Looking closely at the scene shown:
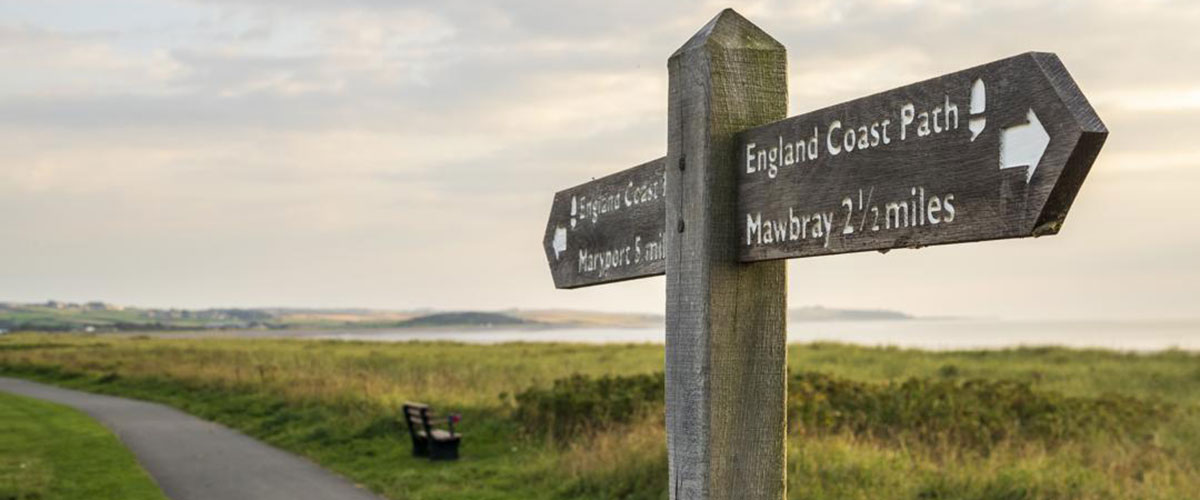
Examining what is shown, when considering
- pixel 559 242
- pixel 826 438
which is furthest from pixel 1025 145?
pixel 826 438

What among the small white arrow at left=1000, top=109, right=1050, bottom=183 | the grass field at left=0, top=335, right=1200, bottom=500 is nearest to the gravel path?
the grass field at left=0, top=335, right=1200, bottom=500

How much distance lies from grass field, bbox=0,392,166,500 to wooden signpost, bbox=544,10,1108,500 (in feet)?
32.5

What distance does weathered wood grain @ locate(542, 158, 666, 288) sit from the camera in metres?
3.57

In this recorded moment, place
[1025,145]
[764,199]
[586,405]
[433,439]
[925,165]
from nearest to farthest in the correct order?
[1025,145] → [925,165] → [764,199] → [433,439] → [586,405]

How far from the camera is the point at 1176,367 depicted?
27594 millimetres

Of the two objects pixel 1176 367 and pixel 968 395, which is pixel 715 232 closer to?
pixel 968 395

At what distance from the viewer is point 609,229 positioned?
3.93 m

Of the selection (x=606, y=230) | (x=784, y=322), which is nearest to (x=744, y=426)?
(x=784, y=322)

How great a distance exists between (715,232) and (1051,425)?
12.0 meters

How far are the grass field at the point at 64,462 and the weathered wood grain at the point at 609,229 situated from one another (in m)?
8.76

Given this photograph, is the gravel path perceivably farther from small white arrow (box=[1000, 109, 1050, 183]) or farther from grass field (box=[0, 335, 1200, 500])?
small white arrow (box=[1000, 109, 1050, 183])

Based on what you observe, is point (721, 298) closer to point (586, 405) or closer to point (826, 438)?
point (826, 438)

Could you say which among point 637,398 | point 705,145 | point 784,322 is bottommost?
point 637,398

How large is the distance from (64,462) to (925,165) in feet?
46.3
